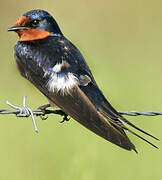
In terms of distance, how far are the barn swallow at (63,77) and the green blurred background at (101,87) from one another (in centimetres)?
52

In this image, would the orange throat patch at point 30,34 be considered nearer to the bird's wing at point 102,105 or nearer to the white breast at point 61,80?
the white breast at point 61,80

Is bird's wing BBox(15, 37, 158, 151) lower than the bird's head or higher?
lower

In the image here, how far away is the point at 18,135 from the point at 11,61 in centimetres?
160

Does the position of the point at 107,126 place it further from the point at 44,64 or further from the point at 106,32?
the point at 106,32

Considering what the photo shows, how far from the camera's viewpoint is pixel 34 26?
4.87 m

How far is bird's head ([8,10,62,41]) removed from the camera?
4793 mm

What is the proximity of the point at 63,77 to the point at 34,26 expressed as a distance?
0.69 m

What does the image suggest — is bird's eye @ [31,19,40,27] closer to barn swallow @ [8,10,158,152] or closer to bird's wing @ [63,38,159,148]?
barn swallow @ [8,10,158,152]

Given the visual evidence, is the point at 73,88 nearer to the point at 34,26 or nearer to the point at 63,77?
the point at 63,77

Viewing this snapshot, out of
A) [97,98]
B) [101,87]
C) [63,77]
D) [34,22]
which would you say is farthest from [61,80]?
[101,87]

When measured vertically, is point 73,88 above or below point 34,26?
below

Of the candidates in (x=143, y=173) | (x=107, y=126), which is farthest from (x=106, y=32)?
(x=107, y=126)

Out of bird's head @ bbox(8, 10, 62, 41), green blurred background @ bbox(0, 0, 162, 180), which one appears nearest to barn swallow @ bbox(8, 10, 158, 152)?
bird's head @ bbox(8, 10, 62, 41)

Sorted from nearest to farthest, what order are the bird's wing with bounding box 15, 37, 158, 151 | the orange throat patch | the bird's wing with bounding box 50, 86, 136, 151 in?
the bird's wing with bounding box 50, 86, 136, 151 < the bird's wing with bounding box 15, 37, 158, 151 < the orange throat patch
